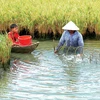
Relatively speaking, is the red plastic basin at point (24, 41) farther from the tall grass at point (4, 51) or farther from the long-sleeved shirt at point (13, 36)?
the tall grass at point (4, 51)

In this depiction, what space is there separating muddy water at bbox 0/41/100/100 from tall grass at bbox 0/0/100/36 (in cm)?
121

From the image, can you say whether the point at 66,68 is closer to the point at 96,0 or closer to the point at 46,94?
the point at 46,94

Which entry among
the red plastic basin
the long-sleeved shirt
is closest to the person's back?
the long-sleeved shirt

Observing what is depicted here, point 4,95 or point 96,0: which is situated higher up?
point 96,0

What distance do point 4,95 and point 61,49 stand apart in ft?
10.9

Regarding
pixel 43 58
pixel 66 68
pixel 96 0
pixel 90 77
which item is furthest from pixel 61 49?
pixel 96 0

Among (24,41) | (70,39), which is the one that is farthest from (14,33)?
(70,39)

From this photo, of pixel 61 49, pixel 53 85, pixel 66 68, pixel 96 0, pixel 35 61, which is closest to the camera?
pixel 53 85

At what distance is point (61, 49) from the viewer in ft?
30.9

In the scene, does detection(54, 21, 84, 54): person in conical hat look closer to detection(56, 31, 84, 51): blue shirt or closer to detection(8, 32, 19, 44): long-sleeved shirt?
detection(56, 31, 84, 51): blue shirt

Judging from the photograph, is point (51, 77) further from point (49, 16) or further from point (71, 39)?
point (49, 16)

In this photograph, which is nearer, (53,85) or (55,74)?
(53,85)

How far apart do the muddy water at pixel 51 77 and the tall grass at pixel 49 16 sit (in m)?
1.21

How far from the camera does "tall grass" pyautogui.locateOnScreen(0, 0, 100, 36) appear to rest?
1081cm
